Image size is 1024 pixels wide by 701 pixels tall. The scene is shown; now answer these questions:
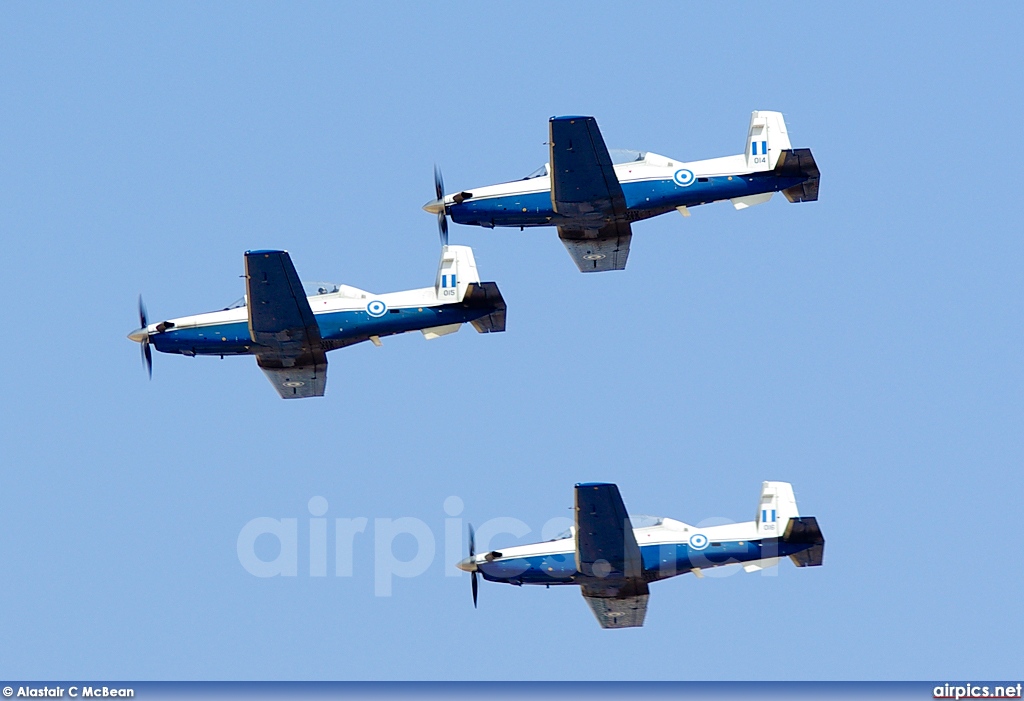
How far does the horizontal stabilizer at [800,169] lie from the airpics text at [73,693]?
2914 centimetres

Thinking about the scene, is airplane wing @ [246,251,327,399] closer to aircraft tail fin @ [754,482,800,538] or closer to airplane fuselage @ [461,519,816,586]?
airplane fuselage @ [461,519,816,586]

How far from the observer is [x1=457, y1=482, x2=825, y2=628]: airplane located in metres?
42.0

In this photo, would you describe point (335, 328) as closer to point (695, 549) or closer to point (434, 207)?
point (434, 207)

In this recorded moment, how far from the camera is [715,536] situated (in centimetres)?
4281

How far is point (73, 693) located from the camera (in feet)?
164

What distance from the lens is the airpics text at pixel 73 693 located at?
4731 cm

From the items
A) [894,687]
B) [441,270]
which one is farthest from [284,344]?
[894,687]

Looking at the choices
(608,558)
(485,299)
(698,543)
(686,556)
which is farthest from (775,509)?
(485,299)

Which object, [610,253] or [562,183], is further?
[610,253]

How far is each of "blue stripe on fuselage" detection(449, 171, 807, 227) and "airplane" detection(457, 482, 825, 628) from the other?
9387 mm

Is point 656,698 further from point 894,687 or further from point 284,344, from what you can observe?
point 284,344

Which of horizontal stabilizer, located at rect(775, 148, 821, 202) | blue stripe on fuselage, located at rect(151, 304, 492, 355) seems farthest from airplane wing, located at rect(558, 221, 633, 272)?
horizontal stabilizer, located at rect(775, 148, 821, 202)

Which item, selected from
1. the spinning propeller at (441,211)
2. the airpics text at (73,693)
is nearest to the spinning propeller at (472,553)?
the spinning propeller at (441,211)

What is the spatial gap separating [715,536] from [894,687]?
370 feet
